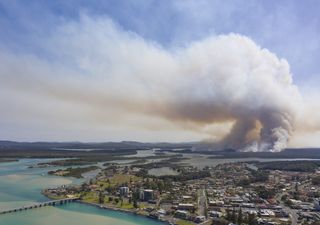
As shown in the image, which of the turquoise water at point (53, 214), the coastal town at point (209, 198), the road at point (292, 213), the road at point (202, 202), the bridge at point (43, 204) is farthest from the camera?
the bridge at point (43, 204)

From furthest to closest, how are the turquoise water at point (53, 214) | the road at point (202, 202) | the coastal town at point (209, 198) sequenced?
1. the road at point (202, 202)
2. the coastal town at point (209, 198)
3. the turquoise water at point (53, 214)

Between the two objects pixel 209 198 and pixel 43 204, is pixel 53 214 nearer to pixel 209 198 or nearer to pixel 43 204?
pixel 43 204

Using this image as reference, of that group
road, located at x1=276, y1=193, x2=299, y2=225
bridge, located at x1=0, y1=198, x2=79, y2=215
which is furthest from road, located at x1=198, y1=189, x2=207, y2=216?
bridge, located at x1=0, y1=198, x2=79, y2=215

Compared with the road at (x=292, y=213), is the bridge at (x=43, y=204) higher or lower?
lower

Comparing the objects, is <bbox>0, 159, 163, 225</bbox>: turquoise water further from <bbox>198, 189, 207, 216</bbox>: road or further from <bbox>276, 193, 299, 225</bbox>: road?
<bbox>276, 193, 299, 225</bbox>: road

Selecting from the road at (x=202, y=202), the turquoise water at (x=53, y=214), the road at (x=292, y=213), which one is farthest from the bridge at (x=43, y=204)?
the road at (x=292, y=213)

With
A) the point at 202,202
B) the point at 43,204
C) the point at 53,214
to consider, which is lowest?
the point at 53,214

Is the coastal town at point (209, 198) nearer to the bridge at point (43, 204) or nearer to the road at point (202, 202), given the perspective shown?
the road at point (202, 202)


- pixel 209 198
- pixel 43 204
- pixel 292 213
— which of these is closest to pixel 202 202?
pixel 209 198
